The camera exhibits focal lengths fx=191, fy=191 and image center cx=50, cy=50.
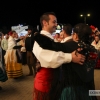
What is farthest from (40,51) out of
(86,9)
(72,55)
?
(86,9)

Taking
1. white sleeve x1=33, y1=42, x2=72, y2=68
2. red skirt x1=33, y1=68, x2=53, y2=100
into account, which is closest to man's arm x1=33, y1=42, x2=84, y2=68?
white sleeve x1=33, y1=42, x2=72, y2=68

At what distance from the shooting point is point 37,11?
23.0 metres

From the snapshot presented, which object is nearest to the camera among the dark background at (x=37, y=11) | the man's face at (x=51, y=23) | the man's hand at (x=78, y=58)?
the man's hand at (x=78, y=58)

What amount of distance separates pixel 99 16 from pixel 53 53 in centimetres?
3363

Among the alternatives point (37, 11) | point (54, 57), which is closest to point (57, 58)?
point (54, 57)

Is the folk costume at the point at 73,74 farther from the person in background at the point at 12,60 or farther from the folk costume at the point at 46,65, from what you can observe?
the person in background at the point at 12,60

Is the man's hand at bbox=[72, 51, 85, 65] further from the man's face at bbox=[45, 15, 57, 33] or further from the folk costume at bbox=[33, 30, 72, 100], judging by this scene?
the man's face at bbox=[45, 15, 57, 33]

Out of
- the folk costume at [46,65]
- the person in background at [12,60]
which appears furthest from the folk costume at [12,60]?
the folk costume at [46,65]

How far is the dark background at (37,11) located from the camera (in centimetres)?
1844

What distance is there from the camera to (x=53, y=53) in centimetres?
161

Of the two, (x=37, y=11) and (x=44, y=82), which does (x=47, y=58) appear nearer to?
(x=44, y=82)

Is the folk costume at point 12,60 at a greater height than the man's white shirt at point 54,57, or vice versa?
the man's white shirt at point 54,57

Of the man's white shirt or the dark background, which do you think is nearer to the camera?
the man's white shirt

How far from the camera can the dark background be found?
1844 cm
